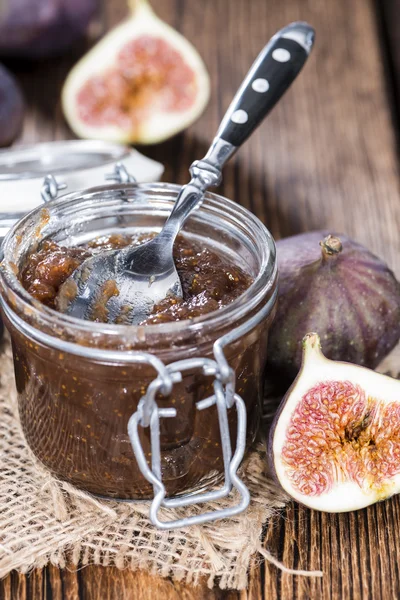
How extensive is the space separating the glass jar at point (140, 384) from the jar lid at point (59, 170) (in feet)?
0.78

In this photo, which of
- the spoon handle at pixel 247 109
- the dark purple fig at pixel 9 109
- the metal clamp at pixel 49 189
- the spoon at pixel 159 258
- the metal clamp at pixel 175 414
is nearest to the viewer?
the metal clamp at pixel 175 414

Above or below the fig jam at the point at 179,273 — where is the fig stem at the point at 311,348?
below

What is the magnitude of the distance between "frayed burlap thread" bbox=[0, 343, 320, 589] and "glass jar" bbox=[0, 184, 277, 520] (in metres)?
0.04

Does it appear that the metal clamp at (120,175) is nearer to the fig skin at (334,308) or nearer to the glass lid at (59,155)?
the glass lid at (59,155)

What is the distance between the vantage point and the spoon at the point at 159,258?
1.43 metres

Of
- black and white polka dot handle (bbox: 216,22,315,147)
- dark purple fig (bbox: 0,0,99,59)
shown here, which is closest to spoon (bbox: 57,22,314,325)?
black and white polka dot handle (bbox: 216,22,315,147)

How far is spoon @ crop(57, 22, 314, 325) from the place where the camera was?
1434 mm

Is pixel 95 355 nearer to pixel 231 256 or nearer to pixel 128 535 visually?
pixel 128 535

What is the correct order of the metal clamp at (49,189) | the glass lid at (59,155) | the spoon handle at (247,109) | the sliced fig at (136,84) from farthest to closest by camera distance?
the sliced fig at (136,84), the glass lid at (59,155), the metal clamp at (49,189), the spoon handle at (247,109)

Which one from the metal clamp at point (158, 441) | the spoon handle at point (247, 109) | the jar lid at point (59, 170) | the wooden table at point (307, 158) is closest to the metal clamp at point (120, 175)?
the jar lid at point (59, 170)

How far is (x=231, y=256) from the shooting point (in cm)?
162

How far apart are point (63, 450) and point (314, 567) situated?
466 millimetres

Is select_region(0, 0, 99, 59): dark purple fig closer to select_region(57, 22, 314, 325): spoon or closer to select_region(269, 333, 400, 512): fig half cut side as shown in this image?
select_region(57, 22, 314, 325): spoon

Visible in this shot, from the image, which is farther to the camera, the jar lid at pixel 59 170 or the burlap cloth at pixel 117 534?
the jar lid at pixel 59 170
